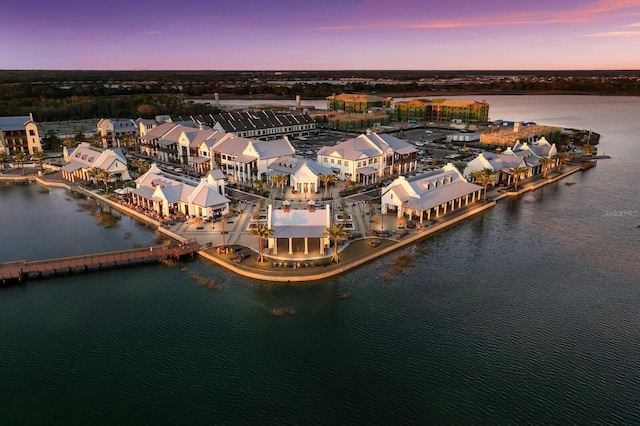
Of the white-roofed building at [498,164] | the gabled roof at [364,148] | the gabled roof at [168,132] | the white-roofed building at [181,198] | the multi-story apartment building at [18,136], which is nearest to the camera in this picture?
the white-roofed building at [181,198]

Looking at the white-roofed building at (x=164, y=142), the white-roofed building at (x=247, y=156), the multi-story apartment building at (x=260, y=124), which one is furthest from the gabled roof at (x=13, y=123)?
the white-roofed building at (x=247, y=156)

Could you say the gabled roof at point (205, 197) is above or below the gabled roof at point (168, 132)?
below

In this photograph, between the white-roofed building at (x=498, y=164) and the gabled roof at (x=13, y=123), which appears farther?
the gabled roof at (x=13, y=123)

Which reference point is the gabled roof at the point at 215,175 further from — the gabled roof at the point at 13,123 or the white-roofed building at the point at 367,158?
the gabled roof at the point at 13,123

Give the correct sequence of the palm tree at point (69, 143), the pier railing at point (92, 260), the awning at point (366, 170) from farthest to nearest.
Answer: the palm tree at point (69, 143) → the awning at point (366, 170) → the pier railing at point (92, 260)

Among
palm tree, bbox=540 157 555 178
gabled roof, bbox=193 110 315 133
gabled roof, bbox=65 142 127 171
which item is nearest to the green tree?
palm tree, bbox=540 157 555 178

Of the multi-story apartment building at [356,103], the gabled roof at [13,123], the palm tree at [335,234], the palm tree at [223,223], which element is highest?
the multi-story apartment building at [356,103]

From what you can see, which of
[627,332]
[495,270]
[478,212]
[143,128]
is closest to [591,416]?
[627,332]

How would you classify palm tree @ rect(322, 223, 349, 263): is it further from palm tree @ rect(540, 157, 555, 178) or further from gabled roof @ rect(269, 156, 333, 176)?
palm tree @ rect(540, 157, 555, 178)
